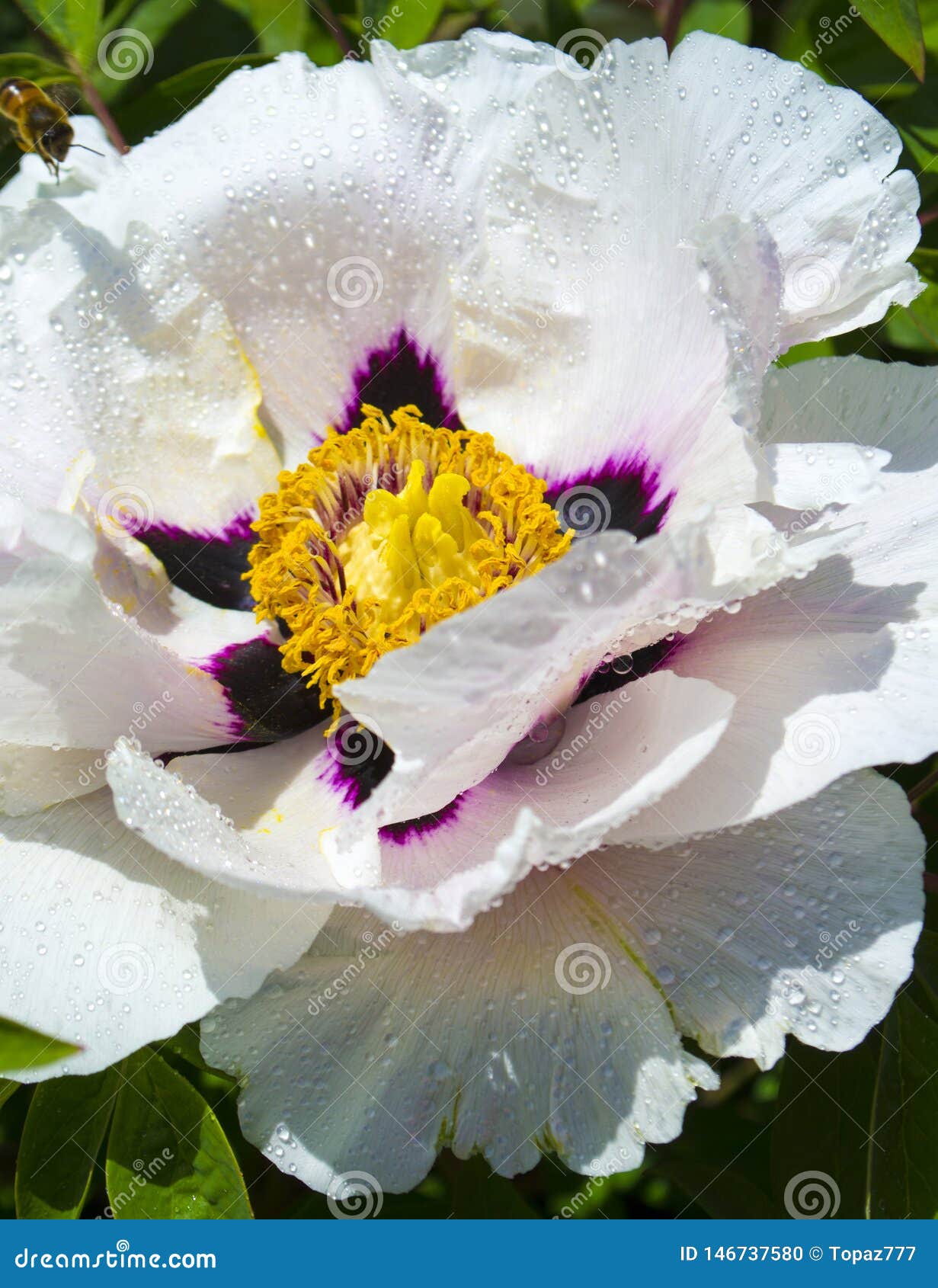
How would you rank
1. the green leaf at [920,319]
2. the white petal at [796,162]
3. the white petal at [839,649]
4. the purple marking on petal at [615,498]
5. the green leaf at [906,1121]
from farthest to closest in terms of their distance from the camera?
1. the green leaf at [920,319]
2. the purple marking on petal at [615,498]
3. the white petal at [796,162]
4. the green leaf at [906,1121]
5. the white petal at [839,649]

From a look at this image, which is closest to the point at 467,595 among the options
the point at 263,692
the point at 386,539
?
the point at 386,539

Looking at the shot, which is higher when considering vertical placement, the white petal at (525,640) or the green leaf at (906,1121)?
the white petal at (525,640)

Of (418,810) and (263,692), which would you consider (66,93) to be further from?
(418,810)

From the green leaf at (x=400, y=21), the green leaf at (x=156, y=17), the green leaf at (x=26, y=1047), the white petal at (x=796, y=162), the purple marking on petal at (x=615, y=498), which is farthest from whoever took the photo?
the green leaf at (x=156, y=17)

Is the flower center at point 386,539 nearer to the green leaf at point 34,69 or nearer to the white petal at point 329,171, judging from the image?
the white petal at point 329,171

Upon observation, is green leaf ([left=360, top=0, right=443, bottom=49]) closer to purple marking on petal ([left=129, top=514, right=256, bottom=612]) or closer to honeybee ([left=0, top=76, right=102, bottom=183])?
honeybee ([left=0, top=76, right=102, bottom=183])

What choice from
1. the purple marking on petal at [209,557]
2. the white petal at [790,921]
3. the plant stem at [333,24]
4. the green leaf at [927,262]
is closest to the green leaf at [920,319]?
the green leaf at [927,262]

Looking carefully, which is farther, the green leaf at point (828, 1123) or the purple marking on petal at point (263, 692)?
the purple marking on petal at point (263, 692)

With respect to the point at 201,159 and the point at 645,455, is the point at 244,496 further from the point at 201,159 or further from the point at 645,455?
the point at 645,455
